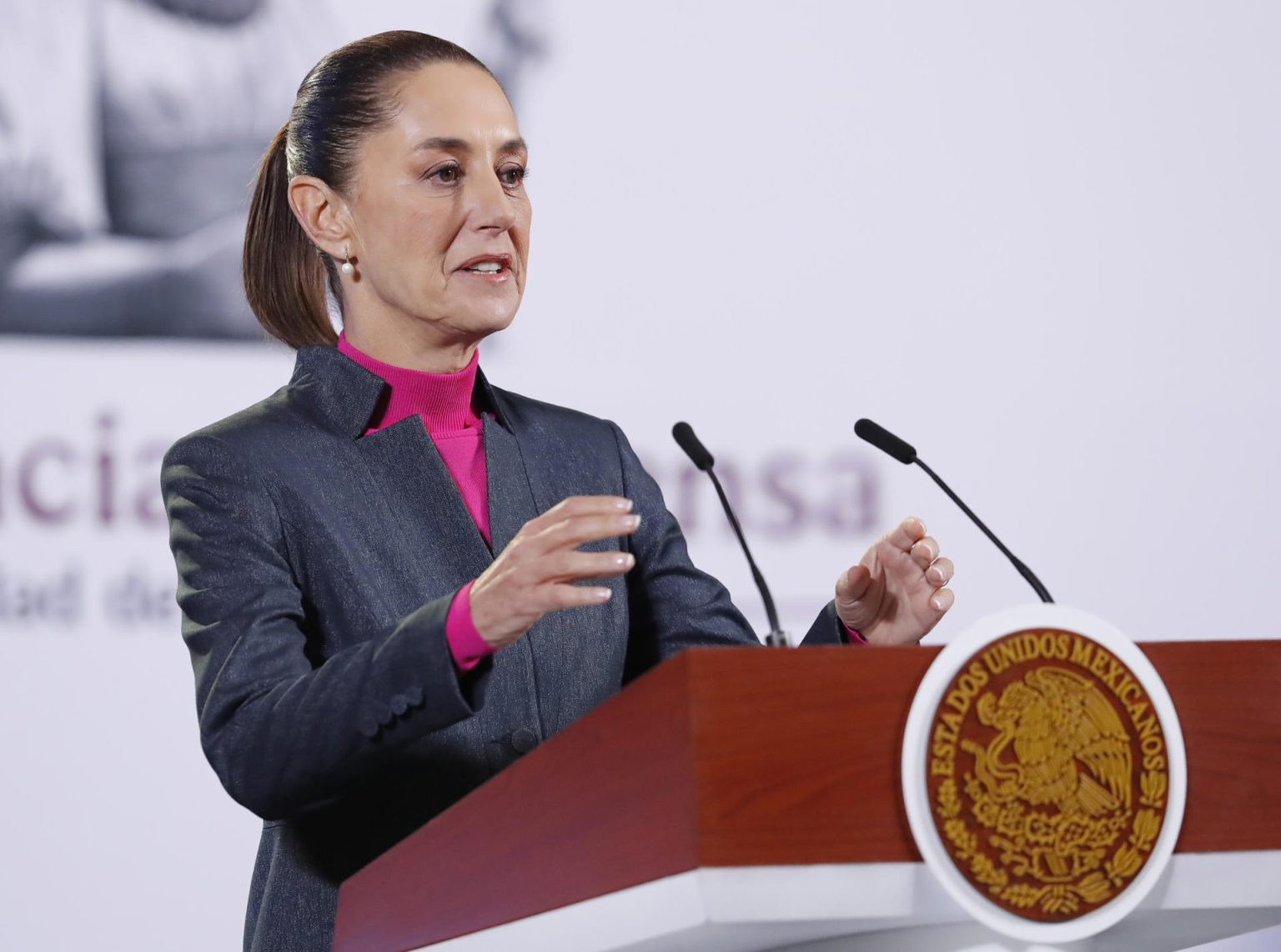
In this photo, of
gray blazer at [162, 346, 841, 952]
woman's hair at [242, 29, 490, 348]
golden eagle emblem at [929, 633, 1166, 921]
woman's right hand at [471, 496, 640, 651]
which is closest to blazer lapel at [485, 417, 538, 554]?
gray blazer at [162, 346, 841, 952]

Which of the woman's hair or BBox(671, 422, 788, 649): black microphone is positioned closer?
BBox(671, 422, 788, 649): black microphone

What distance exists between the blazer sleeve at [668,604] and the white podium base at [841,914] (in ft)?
2.25

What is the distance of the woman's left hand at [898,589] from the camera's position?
1526 millimetres

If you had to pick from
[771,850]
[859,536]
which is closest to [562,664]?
[771,850]

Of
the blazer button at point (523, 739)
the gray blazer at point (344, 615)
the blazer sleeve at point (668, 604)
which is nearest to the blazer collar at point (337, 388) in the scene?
the gray blazer at point (344, 615)

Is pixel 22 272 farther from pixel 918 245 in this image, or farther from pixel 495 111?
pixel 918 245

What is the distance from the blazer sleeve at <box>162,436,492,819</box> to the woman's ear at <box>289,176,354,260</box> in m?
0.31

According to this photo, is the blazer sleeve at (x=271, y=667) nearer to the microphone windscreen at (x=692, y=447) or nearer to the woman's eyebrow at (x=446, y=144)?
the microphone windscreen at (x=692, y=447)

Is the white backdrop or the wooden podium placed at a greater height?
the white backdrop

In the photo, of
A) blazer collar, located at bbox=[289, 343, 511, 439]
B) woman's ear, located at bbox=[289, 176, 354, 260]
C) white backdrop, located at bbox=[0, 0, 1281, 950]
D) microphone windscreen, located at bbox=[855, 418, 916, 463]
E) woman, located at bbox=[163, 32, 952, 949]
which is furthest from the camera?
A: white backdrop, located at bbox=[0, 0, 1281, 950]

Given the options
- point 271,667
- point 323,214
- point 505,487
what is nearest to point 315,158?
point 323,214

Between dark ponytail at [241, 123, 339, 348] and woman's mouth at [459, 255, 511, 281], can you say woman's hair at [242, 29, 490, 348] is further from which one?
woman's mouth at [459, 255, 511, 281]

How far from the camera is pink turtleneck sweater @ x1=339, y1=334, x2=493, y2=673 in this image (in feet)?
5.61

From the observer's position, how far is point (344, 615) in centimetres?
152
